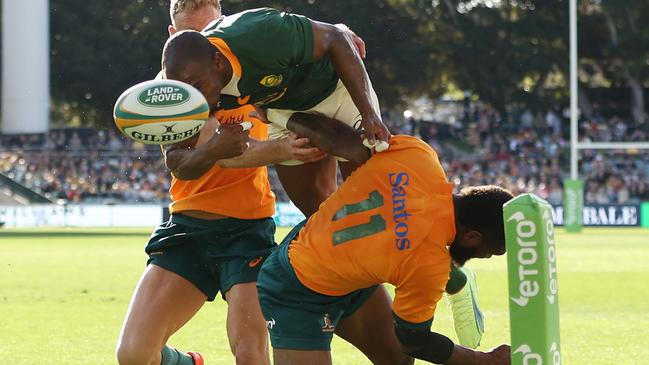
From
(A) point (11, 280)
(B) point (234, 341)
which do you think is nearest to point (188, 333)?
(B) point (234, 341)

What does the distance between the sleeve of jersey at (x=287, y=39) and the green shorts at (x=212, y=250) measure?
4.32 ft

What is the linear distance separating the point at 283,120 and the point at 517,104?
143 feet

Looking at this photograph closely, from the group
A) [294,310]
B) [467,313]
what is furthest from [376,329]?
[294,310]

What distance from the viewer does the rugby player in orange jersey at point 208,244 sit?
662cm

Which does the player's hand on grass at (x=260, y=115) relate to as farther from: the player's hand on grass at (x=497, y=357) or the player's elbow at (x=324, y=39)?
the player's hand on grass at (x=497, y=357)

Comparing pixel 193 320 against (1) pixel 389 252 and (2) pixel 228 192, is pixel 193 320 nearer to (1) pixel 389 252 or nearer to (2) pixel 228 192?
(2) pixel 228 192

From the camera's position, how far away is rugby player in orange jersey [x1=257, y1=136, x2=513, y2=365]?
554 centimetres

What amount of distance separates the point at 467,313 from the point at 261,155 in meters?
1.33

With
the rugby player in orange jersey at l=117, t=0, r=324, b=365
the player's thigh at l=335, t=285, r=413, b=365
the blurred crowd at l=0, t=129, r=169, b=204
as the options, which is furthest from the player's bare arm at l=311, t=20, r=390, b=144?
the blurred crowd at l=0, t=129, r=169, b=204

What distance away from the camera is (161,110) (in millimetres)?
5594

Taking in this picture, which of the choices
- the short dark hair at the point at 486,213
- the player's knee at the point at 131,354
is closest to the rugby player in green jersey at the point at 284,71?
the short dark hair at the point at 486,213

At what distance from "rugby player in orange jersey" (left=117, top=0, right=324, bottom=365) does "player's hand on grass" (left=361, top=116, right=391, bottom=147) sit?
0.38 m

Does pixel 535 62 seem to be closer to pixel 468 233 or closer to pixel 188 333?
pixel 188 333

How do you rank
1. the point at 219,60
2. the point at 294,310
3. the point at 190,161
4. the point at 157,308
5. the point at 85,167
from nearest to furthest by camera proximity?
1. the point at 219,60
2. the point at 294,310
3. the point at 190,161
4. the point at 157,308
5. the point at 85,167
